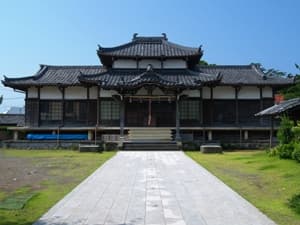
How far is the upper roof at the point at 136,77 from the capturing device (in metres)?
28.1

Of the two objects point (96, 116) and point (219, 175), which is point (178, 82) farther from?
point (219, 175)

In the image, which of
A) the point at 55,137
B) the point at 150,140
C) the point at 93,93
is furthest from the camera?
the point at 93,93

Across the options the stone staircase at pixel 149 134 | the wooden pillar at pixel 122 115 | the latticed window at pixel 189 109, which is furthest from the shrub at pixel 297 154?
the latticed window at pixel 189 109

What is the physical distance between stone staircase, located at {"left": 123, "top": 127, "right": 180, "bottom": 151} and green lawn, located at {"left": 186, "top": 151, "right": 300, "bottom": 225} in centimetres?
902

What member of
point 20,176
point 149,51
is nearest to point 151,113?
point 149,51

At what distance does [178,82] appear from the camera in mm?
27625

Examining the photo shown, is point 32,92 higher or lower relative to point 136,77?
lower

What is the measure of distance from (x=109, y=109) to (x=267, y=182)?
20.4 m

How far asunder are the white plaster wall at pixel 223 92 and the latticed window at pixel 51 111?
Result: 43.4 ft

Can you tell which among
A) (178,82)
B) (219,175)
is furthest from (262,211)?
(178,82)

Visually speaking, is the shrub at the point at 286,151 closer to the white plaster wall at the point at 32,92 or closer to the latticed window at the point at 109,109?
the latticed window at the point at 109,109

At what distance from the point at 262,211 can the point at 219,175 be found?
5.34 metres

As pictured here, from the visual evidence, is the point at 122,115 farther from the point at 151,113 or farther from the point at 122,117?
the point at 151,113

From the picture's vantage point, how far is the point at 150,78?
1075 inches
